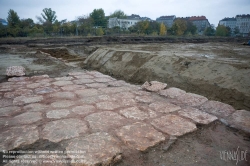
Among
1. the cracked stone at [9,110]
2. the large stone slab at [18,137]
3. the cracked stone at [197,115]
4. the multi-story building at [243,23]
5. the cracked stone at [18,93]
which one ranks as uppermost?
the multi-story building at [243,23]

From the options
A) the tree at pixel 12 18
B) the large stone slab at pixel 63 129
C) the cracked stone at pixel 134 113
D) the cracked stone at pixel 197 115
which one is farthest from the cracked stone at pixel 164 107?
the tree at pixel 12 18

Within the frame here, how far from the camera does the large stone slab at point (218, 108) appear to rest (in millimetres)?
2120

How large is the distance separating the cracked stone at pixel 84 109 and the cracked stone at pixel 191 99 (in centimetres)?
141

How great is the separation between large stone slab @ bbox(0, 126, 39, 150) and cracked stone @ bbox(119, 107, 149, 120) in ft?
3.37

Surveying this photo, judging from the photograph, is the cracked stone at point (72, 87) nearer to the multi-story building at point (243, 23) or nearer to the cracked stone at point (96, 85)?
the cracked stone at point (96, 85)

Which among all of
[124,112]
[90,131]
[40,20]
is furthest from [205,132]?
[40,20]

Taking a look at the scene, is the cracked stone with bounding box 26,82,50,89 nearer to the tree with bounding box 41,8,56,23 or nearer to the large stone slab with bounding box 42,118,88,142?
the large stone slab with bounding box 42,118,88,142

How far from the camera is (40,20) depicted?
4172cm

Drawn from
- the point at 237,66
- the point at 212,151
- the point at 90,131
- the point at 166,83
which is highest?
the point at 237,66

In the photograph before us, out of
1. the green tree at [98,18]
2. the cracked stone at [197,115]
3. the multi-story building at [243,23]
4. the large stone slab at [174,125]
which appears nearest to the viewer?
the large stone slab at [174,125]

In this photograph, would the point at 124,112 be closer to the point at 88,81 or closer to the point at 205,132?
the point at 205,132

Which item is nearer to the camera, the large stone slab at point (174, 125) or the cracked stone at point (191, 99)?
the large stone slab at point (174, 125)

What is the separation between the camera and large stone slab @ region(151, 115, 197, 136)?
171 centimetres

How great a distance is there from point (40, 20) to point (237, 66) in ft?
159
